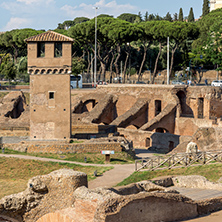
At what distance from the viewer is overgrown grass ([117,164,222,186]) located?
17.1m

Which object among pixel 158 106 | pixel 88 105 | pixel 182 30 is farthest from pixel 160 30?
pixel 88 105

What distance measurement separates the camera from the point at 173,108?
3719 cm

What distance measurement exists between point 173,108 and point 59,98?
13934 millimetres

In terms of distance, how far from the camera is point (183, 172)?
58.6 ft

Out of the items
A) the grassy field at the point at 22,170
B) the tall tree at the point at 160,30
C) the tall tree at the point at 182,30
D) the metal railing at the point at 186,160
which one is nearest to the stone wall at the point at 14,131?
the grassy field at the point at 22,170

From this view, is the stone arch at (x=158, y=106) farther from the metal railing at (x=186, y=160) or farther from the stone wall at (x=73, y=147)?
the metal railing at (x=186, y=160)

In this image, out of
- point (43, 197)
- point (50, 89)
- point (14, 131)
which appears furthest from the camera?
point (14, 131)

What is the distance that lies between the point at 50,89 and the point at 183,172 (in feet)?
41.5

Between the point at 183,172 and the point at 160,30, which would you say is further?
the point at 160,30

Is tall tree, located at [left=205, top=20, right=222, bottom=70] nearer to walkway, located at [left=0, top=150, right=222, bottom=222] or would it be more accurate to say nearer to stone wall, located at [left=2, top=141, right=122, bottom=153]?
stone wall, located at [left=2, top=141, right=122, bottom=153]

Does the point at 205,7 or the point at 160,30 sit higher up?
the point at 205,7

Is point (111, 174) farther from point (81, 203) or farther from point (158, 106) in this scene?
point (158, 106)

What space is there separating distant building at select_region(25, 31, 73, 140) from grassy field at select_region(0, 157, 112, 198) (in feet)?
17.4

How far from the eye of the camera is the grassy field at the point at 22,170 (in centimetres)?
1870
